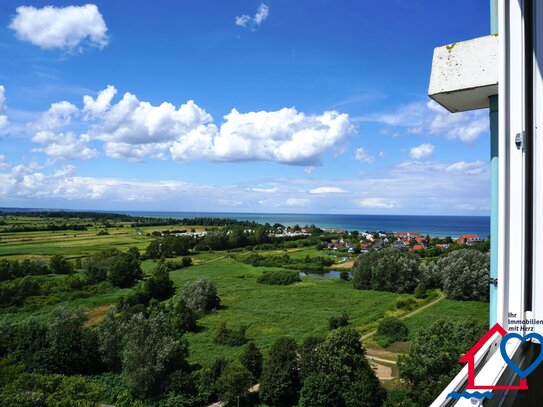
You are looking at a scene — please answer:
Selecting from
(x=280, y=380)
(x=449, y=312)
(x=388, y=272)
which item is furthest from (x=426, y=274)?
(x=280, y=380)

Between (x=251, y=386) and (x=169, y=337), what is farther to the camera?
(x=169, y=337)

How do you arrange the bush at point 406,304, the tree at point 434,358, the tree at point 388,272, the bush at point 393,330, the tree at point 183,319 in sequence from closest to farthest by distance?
1. the tree at point 434,358
2. the bush at point 393,330
3. the tree at point 183,319
4. the bush at point 406,304
5. the tree at point 388,272

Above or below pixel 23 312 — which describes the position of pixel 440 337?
above

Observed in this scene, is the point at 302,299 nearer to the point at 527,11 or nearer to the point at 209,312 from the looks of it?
the point at 209,312

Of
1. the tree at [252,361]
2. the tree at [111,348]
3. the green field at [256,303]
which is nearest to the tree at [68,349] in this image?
the tree at [111,348]

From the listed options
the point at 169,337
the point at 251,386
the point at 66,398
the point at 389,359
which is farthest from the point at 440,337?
the point at 66,398

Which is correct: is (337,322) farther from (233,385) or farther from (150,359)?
(150,359)

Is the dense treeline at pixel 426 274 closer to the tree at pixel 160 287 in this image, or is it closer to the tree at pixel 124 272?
the tree at pixel 160 287

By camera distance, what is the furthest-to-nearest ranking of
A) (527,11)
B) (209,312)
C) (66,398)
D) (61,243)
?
(61,243)
(209,312)
(66,398)
(527,11)
